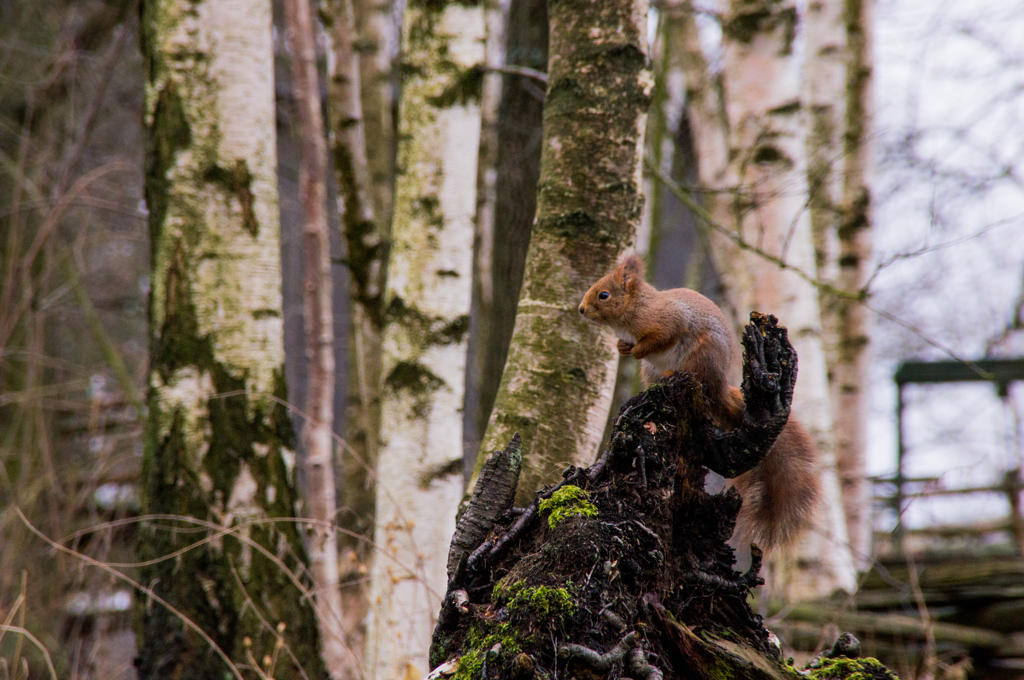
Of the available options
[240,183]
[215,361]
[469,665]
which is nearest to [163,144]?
[240,183]

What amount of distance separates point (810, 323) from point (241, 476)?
313 cm

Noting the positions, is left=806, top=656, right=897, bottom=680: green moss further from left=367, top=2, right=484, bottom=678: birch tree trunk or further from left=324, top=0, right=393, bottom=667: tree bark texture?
left=324, top=0, right=393, bottom=667: tree bark texture

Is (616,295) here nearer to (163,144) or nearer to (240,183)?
(240,183)

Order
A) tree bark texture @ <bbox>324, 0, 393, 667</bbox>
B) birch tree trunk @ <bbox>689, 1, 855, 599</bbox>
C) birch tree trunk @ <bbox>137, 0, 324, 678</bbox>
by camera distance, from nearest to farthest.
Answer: birch tree trunk @ <bbox>137, 0, 324, 678</bbox> < birch tree trunk @ <bbox>689, 1, 855, 599</bbox> < tree bark texture @ <bbox>324, 0, 393, 667</bbox>

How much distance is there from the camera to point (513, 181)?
512 centimetres

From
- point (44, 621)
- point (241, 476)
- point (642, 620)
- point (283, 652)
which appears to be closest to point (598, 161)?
point (642, 620)

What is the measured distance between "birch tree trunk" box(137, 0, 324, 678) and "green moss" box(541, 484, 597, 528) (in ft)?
4.25

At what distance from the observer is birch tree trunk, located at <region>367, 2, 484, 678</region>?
2.91 metres

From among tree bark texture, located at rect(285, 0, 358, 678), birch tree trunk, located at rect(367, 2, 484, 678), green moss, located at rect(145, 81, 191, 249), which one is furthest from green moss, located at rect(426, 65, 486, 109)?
tree bark texture, located at rect(285, 0, 358, 678)

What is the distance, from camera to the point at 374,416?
4234mm

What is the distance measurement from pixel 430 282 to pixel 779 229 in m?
2.16

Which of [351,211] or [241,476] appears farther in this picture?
[351,211]

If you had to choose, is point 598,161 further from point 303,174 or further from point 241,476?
point 303,174

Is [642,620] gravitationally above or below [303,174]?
below
